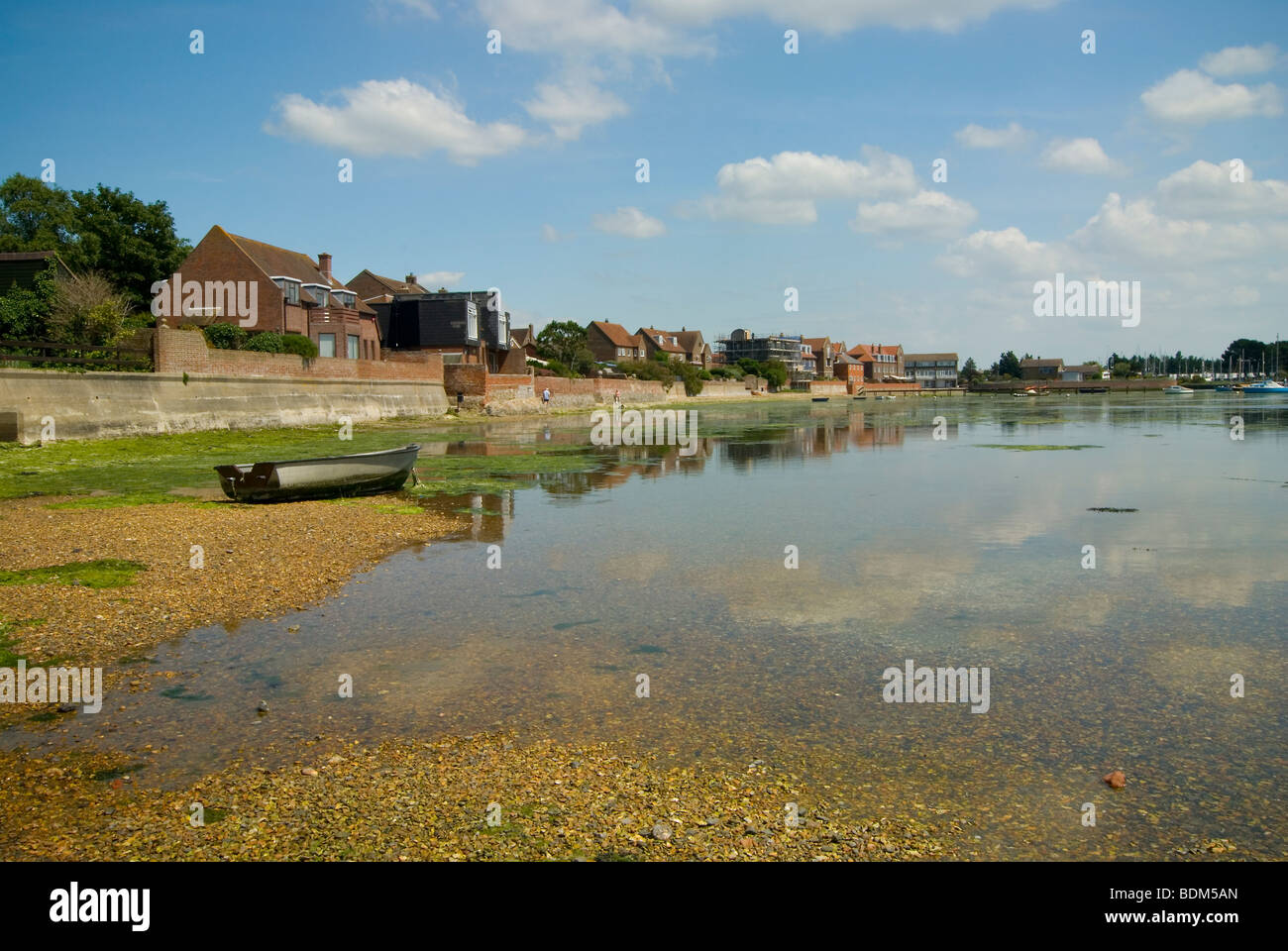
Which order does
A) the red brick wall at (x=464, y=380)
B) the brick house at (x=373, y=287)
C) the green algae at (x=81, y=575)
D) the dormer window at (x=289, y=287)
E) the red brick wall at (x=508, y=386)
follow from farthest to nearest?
the brick house at (x=373, y=287), the red brick wall at (x=508, y=386), the red brick wall at (x=464, y=380), the dormer window at (x=289, y=287), the green algae at (x=81, y=575)

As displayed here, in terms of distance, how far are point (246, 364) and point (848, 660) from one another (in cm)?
4007

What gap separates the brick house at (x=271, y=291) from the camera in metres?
61.0

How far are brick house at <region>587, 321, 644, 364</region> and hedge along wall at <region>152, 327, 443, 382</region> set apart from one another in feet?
315

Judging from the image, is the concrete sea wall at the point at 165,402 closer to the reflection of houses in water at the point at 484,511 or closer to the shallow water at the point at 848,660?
the reflection of houses in water at the point at 484,511

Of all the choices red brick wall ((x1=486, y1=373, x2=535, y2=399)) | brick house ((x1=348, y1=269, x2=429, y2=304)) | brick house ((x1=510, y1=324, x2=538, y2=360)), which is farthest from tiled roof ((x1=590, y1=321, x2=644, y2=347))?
red brick wall ((x1=486, y1=373, x2=535, y2=399))

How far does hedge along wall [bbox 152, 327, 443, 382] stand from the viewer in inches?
1449

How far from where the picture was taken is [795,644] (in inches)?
376

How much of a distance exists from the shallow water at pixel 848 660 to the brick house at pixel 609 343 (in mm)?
136944

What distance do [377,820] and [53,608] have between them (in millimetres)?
7200

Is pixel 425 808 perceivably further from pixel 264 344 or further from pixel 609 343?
pixel 609 343

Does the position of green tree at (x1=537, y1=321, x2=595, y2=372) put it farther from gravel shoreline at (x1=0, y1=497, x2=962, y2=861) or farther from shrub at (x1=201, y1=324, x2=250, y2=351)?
gravel shoreline at (x1=0, y1=497, x2=962, y2=861)

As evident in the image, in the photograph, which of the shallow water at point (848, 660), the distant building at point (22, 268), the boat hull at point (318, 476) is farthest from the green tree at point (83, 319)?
the shallow water at point (848, 660)
